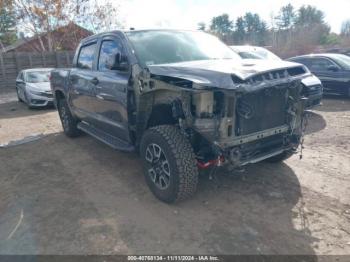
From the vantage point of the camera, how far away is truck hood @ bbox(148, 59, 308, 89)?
2938 millimetres

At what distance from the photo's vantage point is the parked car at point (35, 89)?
419 inches

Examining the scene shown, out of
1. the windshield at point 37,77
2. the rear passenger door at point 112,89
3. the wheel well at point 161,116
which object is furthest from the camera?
the windshield at point 37,77

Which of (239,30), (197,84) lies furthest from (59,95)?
(239,30)

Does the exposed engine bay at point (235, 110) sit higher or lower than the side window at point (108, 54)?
lower

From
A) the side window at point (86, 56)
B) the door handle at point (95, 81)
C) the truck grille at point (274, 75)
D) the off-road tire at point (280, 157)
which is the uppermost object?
the side window at point (86, 56)

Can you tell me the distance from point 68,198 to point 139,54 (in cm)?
206

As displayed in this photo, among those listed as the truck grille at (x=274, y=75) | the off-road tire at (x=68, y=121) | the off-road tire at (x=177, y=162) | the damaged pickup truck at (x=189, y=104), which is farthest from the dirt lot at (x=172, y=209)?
the truck grille at (x=274, y=75)

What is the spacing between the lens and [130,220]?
3369 mm

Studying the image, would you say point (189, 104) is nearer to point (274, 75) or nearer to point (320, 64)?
point (274, 75)

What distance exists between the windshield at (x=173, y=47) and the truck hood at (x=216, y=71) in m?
0.45

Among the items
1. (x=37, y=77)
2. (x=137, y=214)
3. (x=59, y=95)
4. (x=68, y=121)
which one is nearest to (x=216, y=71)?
(x=137, y=214)

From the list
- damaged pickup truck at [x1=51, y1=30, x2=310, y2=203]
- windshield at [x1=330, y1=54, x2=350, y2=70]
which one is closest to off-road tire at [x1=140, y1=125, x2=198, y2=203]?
damaged pickup truck at [x1=51, y1=30, x2=310, y2=203]

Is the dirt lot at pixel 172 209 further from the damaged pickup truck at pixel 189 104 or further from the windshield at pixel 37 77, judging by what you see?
the windshield at pixel 37 77

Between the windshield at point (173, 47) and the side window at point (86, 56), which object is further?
the side window at point (86, 56)
